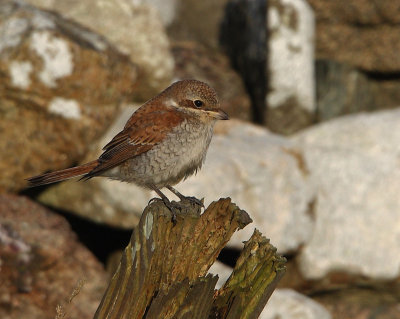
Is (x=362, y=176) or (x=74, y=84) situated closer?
(x=74, y=84)

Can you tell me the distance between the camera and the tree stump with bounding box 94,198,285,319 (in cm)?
376

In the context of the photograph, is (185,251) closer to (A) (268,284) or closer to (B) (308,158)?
(A) (268,284)

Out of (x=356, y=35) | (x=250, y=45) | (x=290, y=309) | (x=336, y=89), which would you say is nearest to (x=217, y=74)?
(x=250, y=45)

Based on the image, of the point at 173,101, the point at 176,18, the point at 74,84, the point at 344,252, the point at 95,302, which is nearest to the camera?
the point at 173,101

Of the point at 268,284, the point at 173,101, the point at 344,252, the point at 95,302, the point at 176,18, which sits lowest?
the point at 95,302

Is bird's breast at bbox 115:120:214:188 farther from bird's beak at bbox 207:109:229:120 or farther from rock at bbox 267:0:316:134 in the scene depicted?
rock at bbox 267:0:316:134

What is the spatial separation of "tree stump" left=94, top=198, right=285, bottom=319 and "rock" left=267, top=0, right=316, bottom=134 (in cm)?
741

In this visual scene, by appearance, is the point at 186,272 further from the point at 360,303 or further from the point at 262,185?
the point at 360,303

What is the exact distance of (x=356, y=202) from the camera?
31.6 feet

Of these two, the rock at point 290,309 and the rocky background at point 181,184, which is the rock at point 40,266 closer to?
the rocky background at point 181,184

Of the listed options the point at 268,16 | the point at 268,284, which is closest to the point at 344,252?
the point at 268,16

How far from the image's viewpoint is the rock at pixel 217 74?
11.7m

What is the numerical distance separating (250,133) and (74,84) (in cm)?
267

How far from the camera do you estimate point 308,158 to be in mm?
9922
